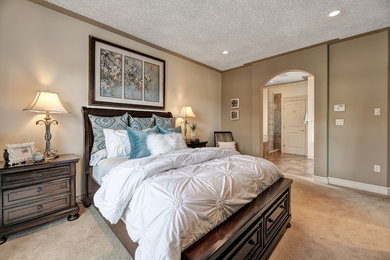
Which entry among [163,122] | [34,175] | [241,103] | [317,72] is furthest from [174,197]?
[241,103]

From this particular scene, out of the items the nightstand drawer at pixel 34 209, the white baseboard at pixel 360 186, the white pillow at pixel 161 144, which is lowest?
the white baseboard at pixel 360 186

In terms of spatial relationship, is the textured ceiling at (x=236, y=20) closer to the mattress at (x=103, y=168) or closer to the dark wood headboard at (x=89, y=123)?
the dark wood headboard at (x=89, y=123)

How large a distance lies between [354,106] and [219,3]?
2.99 meters

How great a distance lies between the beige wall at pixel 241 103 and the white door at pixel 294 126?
2.98m

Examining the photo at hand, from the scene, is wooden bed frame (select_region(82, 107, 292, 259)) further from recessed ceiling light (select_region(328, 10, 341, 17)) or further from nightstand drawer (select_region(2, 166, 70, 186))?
recessed ceiling light (select_region(328, 10, 341, 17))

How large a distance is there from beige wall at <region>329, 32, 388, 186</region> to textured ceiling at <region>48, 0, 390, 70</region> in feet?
1.04

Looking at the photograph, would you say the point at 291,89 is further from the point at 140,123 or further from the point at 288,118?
the point at 140,123

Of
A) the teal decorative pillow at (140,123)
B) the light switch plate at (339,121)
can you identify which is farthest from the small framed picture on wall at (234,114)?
the teal decorative pillow at (140,123)

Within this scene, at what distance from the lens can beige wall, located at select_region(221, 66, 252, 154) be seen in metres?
4.59

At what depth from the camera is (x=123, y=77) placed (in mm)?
2957

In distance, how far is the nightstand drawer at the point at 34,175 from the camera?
66.6 inches

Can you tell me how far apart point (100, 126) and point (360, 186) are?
14.9 feet

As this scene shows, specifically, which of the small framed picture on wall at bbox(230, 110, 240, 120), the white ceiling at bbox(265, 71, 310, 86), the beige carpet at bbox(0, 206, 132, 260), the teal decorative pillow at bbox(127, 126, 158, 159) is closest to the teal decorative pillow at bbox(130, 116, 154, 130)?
the teal decorative pillow at bbox(127, 126, 158, 159)

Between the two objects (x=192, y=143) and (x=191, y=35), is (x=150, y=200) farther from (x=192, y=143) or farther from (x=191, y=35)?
(x=191, y=35)
